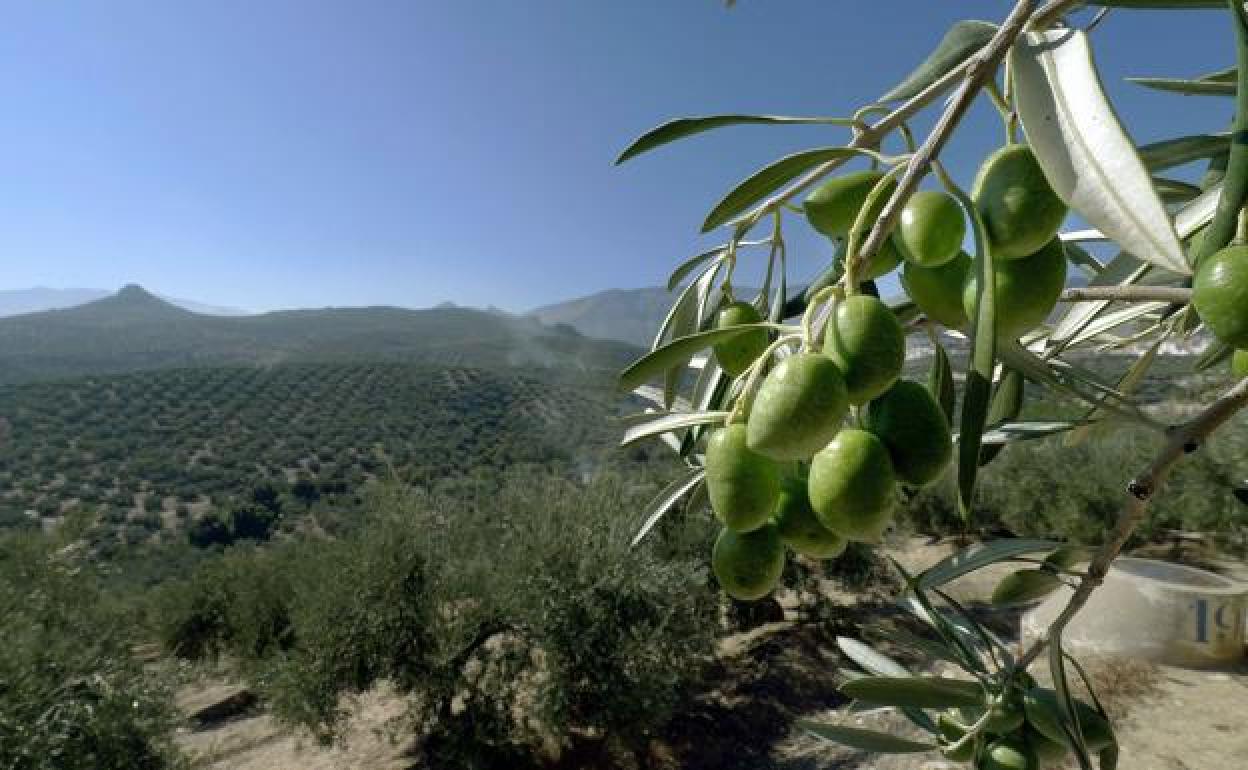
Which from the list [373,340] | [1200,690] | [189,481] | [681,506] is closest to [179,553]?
[189,481]

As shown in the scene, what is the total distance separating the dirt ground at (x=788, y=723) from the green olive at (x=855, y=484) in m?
5.47

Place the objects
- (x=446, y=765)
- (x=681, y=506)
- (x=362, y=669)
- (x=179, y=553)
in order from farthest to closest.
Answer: (x=179, y=553)
(x=681, y=506)
(x=362, y=669)
(x=446, y=765)

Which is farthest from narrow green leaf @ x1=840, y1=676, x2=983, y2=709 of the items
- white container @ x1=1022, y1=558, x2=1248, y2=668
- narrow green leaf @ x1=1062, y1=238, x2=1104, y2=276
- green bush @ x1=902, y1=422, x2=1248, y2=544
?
green bush @ x1=902, y1=422, x2=1248, y2=544

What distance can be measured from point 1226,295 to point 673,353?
41cm

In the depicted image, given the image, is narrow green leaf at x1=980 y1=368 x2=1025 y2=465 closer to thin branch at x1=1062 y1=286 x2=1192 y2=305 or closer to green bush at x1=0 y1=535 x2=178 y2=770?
thin branch at x1=1062 y1=286 x2=1192 y2=305

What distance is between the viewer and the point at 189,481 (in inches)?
1097

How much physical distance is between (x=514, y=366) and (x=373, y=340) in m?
25.8

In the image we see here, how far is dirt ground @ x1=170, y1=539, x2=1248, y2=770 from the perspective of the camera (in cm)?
575

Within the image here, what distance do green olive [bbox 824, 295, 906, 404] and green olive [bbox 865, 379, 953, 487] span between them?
0.05 m

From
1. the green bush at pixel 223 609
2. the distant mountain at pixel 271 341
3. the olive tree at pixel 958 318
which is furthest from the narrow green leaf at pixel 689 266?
the distant mountain at pixel 271 341

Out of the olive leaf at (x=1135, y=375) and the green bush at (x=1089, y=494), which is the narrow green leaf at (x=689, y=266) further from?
the green bush at (x=1089, y=494)

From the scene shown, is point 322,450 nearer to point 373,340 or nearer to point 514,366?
point 514,366

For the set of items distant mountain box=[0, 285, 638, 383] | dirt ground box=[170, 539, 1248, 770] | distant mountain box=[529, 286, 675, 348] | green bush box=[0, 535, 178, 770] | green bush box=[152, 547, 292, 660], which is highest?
distant mountain box=[529, 286, 675, 348]

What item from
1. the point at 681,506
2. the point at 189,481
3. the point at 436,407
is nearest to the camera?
the point at 681,506
